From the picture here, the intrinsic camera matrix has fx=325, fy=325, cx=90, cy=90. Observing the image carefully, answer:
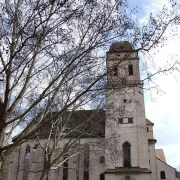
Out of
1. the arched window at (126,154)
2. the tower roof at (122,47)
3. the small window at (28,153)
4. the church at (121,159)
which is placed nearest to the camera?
the tower roof at (122,47)

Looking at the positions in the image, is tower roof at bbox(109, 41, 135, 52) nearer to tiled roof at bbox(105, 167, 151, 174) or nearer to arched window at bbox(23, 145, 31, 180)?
tiled roof at bbox(105, 167, 151, 174)

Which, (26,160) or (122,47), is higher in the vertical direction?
(122,47)

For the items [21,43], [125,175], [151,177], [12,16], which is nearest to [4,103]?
[21,43]

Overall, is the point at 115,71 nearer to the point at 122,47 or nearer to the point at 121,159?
the point at 122,47

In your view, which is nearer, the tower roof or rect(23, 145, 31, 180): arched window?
the tower roof

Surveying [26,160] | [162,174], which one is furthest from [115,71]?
[26,160]

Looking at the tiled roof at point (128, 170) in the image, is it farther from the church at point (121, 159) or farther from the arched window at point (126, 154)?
the arched window at point (126, 154)

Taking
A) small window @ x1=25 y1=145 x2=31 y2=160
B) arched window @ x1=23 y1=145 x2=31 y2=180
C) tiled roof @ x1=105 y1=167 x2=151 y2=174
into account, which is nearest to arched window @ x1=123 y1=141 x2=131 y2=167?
tiled roof @ x1=105 y1=167 x2=151 y2=174

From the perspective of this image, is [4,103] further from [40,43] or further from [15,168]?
[15,168]

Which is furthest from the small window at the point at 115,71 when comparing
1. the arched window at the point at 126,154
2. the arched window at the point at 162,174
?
the arched window at the point at 162,174

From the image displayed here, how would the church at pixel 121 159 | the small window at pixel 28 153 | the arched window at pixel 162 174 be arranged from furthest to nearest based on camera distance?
the small window at pixel 28 153 < the arched window at pixel 162 174 < the church at pixel 121 159

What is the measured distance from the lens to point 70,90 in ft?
51.4

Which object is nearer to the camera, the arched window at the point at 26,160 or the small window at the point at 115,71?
the small window at the point at 115,71

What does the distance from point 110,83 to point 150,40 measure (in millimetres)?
2071
